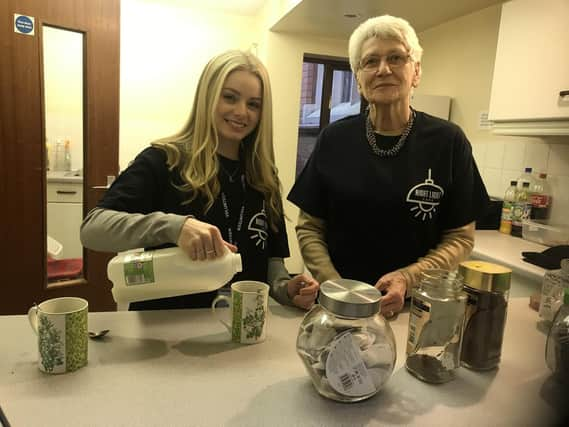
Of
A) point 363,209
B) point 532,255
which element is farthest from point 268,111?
point 532,255

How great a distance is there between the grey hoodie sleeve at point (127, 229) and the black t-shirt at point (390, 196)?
440 mm

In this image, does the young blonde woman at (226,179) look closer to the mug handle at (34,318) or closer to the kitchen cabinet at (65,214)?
the mug handle at (34,318)

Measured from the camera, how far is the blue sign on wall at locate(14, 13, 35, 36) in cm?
216

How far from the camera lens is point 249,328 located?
32.8 inches

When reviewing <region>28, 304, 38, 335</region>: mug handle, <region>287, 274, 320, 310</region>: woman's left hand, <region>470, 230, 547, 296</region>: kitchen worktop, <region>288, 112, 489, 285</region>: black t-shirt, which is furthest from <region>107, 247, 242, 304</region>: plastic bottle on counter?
<region>470, 230, 547, 296</region>: kitchen worktop

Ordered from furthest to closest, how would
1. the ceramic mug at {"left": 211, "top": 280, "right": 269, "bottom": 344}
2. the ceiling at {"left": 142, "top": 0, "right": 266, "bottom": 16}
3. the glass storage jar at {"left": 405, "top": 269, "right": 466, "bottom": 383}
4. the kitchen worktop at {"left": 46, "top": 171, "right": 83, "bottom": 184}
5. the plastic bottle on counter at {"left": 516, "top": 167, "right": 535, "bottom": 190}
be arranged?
1. the ceiling at {"left": 142, "top": 0, "right": 266, "bottom": 16}
2. the kitchen worktop at {"left": 46, "top": 171, "right": 83, "bottom": 184}
3. the plastic bottle on counter at {"left": 516, "top": 167, "right": 535, "bottom": 190}
4. the ceramic mug at {"left": 211, "top": 280, "right": 269, "bottom": 344}
5. the glass storage jar at {"left": 405, "top": 269, "right": 466, "bottom": 383}

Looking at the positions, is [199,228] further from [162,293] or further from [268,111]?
[268,111]

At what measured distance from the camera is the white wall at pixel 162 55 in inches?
135

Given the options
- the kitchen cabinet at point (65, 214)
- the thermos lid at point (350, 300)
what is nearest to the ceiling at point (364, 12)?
the kitchen cabinet at point (65, 214)

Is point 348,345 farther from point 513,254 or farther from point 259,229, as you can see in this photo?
point 513,254

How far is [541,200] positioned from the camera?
215cm

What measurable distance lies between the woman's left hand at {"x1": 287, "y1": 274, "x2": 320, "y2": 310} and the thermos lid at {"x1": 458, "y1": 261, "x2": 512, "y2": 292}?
34 cm

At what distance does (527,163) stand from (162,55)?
2647 mm

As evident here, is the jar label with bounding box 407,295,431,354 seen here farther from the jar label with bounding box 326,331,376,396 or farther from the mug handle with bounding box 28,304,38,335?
the mug handle with bounding box 28,304,38,335
